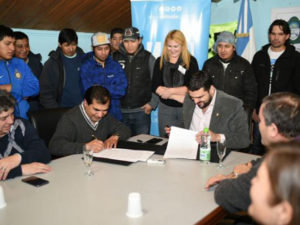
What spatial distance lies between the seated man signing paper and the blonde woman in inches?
30.4

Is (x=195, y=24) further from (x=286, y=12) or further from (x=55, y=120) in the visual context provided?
(x=55, y=120)

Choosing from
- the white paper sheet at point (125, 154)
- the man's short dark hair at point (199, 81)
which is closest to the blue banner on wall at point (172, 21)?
the man's short dark hair at point (199, 81)

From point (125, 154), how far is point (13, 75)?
1.47 m

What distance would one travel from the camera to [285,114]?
1.41m

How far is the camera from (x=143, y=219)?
1.27 metres

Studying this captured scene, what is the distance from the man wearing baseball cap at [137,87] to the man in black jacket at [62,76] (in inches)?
19.8

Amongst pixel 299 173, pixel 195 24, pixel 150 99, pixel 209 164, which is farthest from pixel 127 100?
pixel 299 173

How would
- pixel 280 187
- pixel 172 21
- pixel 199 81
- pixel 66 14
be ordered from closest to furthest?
pixel 280 187 < pixel 199 81 < pixel 172 21 < pixel 66 14

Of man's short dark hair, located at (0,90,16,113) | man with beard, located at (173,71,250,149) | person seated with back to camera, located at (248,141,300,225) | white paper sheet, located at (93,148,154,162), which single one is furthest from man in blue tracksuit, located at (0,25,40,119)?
person seated with back to camera, located at (248,141,300,225)

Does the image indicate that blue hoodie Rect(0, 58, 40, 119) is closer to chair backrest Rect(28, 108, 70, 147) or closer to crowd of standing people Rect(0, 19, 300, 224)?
crowd of standing people Rect(0, 19, 300, 224)

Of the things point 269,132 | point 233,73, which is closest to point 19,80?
point 233,73

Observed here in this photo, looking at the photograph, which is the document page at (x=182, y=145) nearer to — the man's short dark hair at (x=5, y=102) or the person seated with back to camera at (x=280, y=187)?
the man's short dark hair at (x=5, y=102)

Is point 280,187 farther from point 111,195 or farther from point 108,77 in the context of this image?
point 108,77

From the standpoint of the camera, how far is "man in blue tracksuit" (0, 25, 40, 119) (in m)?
2.69
